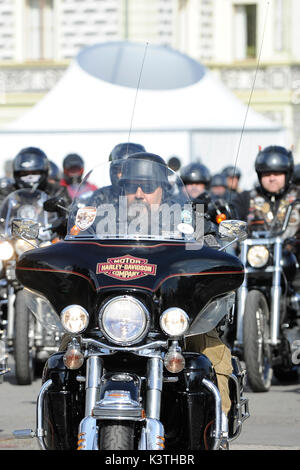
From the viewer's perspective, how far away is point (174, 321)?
503 centimetres

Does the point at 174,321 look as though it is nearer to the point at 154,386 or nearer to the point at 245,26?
the point at 154,386

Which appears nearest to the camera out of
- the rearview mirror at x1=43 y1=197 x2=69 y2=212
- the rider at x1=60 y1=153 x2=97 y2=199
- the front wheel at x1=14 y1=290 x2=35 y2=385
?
the rearview mirror at x1=43 y1=197 x2=69 y2=212

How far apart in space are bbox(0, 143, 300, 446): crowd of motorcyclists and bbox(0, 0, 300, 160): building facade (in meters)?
21.3

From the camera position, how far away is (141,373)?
5.12 meters

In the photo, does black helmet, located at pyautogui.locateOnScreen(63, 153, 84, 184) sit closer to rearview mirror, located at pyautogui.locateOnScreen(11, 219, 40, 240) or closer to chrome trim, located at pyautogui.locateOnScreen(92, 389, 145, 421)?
rearview mirror, located at pyautogui.locateOnScreen(11, 219, 40, 240)

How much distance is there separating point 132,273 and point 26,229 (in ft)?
2.73

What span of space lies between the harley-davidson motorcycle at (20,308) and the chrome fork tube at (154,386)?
4317 mm

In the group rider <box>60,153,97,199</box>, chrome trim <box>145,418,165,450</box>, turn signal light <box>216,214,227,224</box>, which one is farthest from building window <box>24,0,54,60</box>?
chrome trim <box>145,418,165,450</box>

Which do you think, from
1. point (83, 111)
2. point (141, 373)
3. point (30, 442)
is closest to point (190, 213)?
point (141, 373)

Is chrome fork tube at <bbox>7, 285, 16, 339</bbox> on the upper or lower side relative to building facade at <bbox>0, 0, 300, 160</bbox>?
lower

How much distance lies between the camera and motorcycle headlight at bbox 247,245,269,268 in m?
9.74

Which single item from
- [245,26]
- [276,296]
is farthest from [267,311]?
[245,26]

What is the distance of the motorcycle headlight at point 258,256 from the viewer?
384 inches
